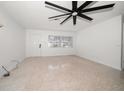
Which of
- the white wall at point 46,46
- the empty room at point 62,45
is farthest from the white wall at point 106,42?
the white wall at point 46,46

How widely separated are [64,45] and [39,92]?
5.59m

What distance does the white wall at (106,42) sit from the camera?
11.1 ft

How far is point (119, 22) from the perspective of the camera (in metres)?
3.30

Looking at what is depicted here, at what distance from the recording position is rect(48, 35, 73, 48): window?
266 inches

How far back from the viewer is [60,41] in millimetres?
7016

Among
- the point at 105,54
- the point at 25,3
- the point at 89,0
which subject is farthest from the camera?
the point at 105,54

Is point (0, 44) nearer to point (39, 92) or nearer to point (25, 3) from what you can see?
point (25, 3)

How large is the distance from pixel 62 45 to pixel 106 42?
3916mm

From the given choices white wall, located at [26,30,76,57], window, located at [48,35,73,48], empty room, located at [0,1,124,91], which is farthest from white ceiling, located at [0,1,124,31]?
window, located at [48,35,73,48]

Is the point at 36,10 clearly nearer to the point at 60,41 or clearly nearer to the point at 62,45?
the point at 60,41

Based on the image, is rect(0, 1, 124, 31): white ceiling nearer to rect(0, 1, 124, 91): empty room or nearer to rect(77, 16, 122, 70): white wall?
rect(0, 1, 124, 91): empty room

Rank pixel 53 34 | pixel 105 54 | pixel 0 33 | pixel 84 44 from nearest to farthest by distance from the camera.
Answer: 1. pixel 0 33
2. pixel 105 54
3. pixel 84 44
4. pixel 53 34

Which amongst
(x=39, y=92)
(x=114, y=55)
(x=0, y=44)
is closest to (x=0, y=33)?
(x=0, y=44)

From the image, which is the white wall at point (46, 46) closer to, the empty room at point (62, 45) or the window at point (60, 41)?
the empty room at point (62, 45)
